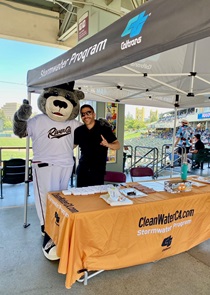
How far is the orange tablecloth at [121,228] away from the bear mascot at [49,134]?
1.14 feet

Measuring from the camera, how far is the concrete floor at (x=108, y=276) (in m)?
1.74

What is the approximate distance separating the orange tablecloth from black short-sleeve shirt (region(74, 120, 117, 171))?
53 centimetres

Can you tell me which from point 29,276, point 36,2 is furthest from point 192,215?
point 36,2

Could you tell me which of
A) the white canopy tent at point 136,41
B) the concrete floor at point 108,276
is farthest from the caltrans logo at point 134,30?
the concrete floor at point 108,276

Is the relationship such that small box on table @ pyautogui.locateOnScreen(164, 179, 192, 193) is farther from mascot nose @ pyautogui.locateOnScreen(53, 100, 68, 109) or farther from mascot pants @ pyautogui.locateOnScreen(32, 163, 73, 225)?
mascot nose @ pyautogui.locateOnScreen(53, 100, 68, 109)

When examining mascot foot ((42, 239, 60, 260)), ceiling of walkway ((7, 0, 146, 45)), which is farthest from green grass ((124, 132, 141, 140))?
mascot foot ((42, 239, 60, 260))

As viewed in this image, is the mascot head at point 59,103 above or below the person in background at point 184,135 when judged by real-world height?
→ above

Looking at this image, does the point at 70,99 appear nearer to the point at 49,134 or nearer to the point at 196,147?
the point at 49,134

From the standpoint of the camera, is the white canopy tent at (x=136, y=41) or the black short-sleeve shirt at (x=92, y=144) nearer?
the white canopy tent at (x=136, y=41)

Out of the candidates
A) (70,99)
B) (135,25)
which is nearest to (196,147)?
(70,99)

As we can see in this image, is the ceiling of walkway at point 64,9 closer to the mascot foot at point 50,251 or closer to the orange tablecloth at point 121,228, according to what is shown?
the orange tablecloth at point 121,228

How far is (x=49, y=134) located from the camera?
2.27 meters

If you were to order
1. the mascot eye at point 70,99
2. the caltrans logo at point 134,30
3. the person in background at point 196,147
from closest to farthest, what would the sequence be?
the caltrans logo at point 134,30
the mascot eye at point 70,99
the person in background at point 196,147

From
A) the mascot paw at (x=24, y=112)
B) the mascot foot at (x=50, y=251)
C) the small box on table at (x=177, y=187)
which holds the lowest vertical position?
the mascot foot at (x=50, y=251)
